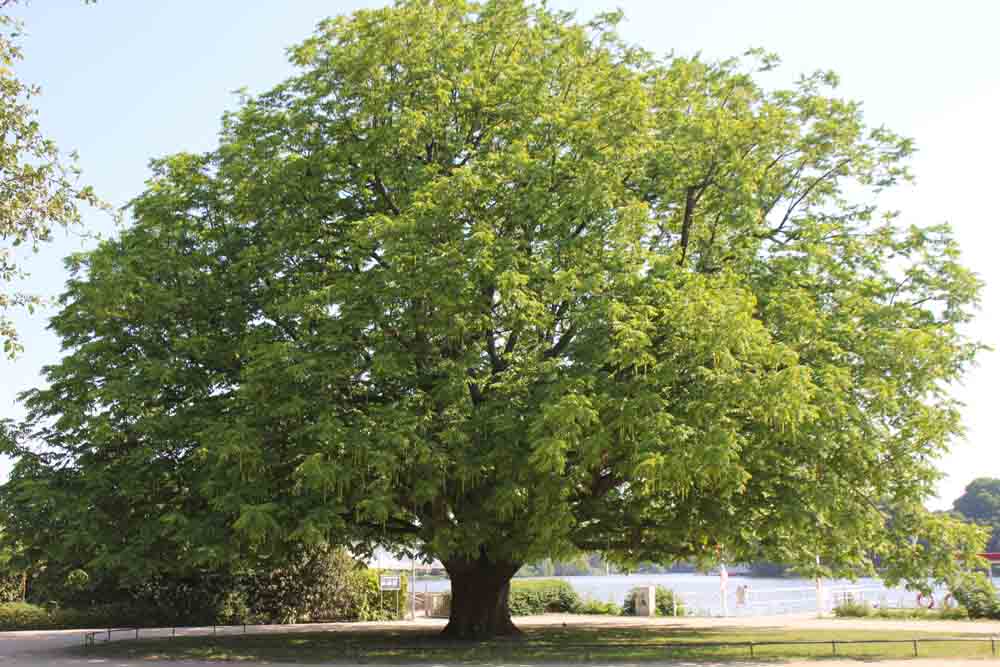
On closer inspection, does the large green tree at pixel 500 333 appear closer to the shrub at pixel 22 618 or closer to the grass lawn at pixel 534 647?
the grass lawn at pixel 534 647

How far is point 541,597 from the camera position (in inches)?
1594

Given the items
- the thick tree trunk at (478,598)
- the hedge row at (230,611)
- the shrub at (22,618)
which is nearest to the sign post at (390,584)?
the hedge row at (230,611)

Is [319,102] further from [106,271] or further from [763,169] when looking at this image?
[763,169]

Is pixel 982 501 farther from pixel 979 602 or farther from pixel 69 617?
pixel 69 617

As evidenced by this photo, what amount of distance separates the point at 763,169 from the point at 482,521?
9.60 metres

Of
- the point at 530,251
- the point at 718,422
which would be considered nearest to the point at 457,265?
the point at 530,251

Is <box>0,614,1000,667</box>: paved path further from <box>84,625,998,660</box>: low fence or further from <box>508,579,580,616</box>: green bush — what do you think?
<box>84,625,998,660</box>: low fence

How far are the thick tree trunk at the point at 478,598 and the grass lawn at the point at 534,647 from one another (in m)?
0.86

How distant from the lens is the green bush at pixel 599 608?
131 ft

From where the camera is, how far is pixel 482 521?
19.8 m

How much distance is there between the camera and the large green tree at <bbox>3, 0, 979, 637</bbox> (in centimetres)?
1806

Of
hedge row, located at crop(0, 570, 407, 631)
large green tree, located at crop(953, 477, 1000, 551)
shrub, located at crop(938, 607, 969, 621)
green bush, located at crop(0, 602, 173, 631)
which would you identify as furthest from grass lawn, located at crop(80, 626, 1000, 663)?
large green tree, located at crop(953, 477, 1000, 551)

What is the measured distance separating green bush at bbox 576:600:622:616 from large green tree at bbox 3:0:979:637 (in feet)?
54.4

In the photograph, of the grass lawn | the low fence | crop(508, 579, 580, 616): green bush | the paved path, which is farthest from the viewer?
crop(508, 579, 580, 616): green bush
